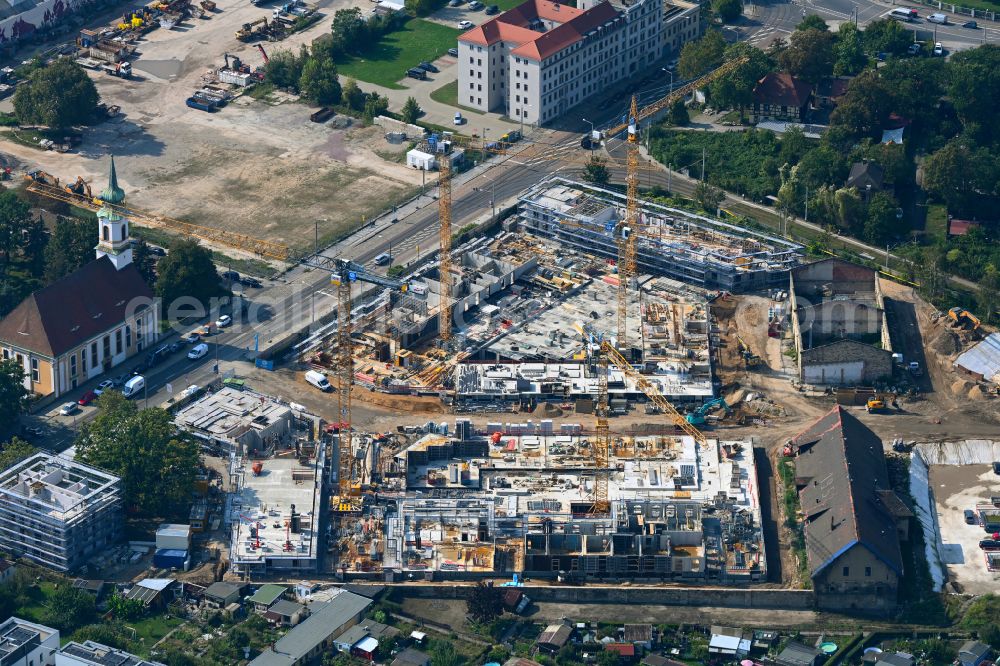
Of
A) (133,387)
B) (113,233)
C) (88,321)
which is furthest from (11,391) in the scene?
(113,233)

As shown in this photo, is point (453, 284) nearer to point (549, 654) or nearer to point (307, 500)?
point (307, 500)

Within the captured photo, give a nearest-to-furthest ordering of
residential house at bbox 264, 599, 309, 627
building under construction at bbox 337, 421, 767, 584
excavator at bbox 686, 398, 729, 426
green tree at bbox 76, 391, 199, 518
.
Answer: residential house at bbox 264, 599, 309, 627 → building under construction at bbox 337, 421, 767, 584 → green tree at bbox 76, 391, 199, 518 → excavator at bbox 686, 398, 729, 426

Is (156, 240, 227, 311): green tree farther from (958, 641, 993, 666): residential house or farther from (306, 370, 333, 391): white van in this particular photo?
(958, 641, 993, 666): residential house

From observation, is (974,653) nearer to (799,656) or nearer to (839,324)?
(799,656)

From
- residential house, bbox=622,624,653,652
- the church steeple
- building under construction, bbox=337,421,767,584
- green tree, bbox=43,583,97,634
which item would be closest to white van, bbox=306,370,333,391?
building under construction, bbox=337,421,767,584

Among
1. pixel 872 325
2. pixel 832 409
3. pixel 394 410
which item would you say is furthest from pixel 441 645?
pixel 872 325
